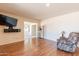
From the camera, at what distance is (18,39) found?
24.8ft

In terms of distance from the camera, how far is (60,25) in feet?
26.2

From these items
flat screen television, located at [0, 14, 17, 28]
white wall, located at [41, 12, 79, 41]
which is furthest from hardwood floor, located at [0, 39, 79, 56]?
white wall, located at [41, 12, 79, 41]

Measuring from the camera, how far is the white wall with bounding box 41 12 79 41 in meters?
6.77

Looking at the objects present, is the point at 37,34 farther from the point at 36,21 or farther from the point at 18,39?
the point at 18,39

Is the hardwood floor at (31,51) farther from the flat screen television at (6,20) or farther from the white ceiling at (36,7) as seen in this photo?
the white ceiling at (36,7)

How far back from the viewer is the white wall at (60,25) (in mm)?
6766

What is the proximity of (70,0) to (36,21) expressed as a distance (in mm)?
7404

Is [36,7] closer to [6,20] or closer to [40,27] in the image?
[6,20]

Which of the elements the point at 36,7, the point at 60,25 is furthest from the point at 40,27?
the point at 36,7

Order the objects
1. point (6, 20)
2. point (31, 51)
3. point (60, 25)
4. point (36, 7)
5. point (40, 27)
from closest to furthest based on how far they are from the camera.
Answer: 1. point (31, 51)
2. point (36, 7)
3. point (6, 20)
4. point (60, 25)
5. point (40, 27)

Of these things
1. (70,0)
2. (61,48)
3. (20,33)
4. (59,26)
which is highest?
(70,0)

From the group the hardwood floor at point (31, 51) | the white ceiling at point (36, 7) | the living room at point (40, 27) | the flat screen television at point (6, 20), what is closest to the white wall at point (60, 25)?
the living room at point (40, 27)

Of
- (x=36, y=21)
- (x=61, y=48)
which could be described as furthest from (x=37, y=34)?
(x=61, y=48)

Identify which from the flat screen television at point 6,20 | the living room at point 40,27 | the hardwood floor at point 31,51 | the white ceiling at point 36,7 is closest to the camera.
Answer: the hardwood floor at point 31,51
